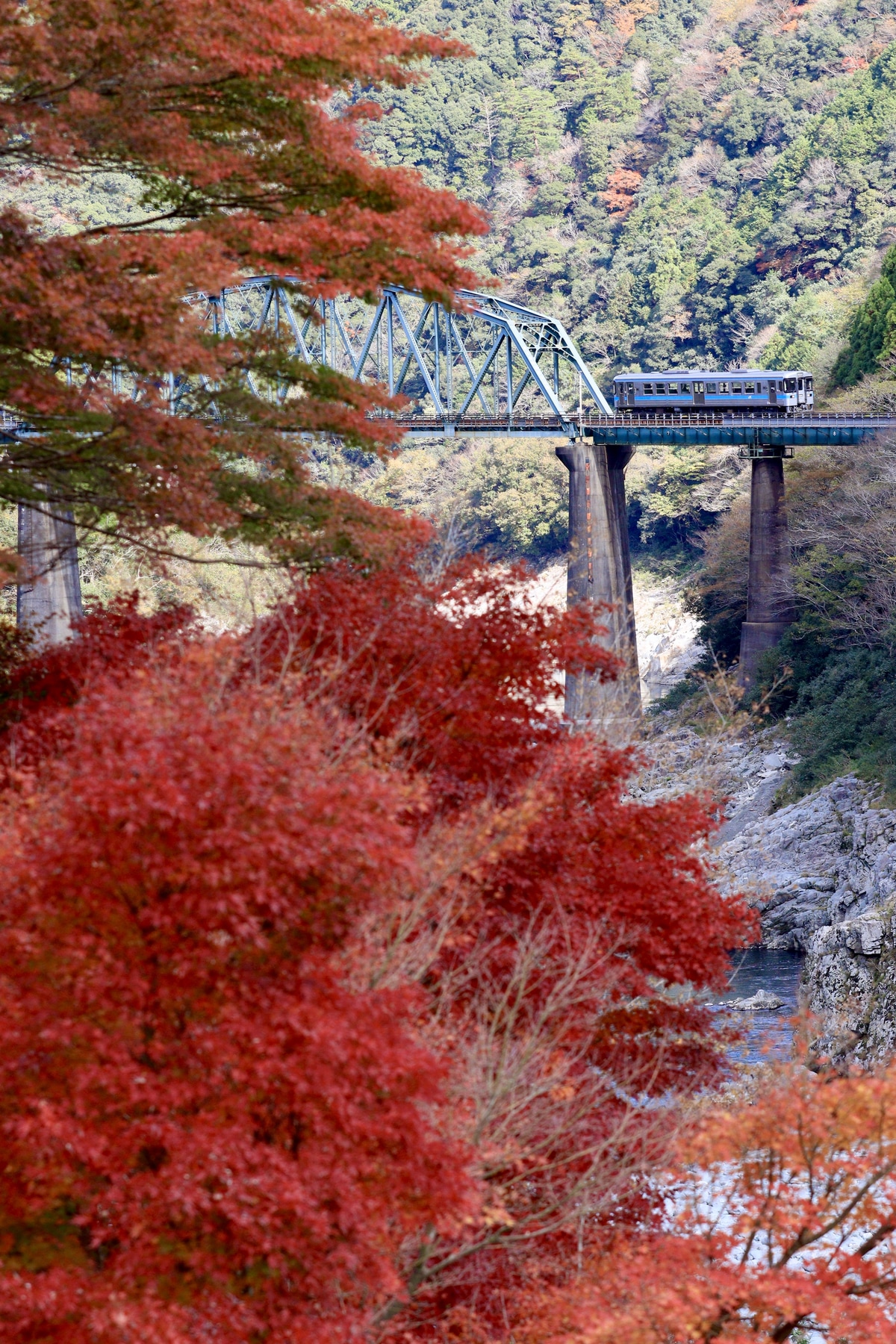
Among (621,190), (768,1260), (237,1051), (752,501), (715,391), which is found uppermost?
(621,190)

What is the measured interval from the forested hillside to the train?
7.95 m

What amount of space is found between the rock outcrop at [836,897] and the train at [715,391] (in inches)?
676

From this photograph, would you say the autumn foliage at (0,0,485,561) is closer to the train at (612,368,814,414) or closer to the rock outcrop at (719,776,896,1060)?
the rock outcrop at (719,776,896,1060)

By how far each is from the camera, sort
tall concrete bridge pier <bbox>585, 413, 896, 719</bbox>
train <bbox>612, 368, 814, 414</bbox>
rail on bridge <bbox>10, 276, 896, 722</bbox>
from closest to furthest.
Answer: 1. tall concrete bridge pier <bbox>585, 413, 896, 719</bbox>
2. rail on bridge <bbox>10, 276, 896, 722</bbox>
3. train <bbox>612, 368, 814, 414</bbox>

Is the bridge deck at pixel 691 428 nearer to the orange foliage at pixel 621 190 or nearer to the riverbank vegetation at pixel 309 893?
the riverbank vegetation at pixel 309 893

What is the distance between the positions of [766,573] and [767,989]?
62.8ft

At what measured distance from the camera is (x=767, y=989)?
1083 inches

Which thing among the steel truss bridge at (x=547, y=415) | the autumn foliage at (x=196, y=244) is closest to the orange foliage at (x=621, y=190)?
→ the steel truss bridge at (x=547, y=415)

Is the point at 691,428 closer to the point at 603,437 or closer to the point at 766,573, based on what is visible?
the point at 603,437

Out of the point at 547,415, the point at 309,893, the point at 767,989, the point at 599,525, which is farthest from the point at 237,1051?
the point at 547,415

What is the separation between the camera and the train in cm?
4862

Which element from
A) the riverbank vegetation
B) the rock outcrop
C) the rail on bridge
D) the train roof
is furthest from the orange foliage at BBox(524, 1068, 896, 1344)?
the train roof

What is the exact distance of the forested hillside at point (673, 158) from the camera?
73.6 meters

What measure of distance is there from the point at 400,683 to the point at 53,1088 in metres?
4.27
